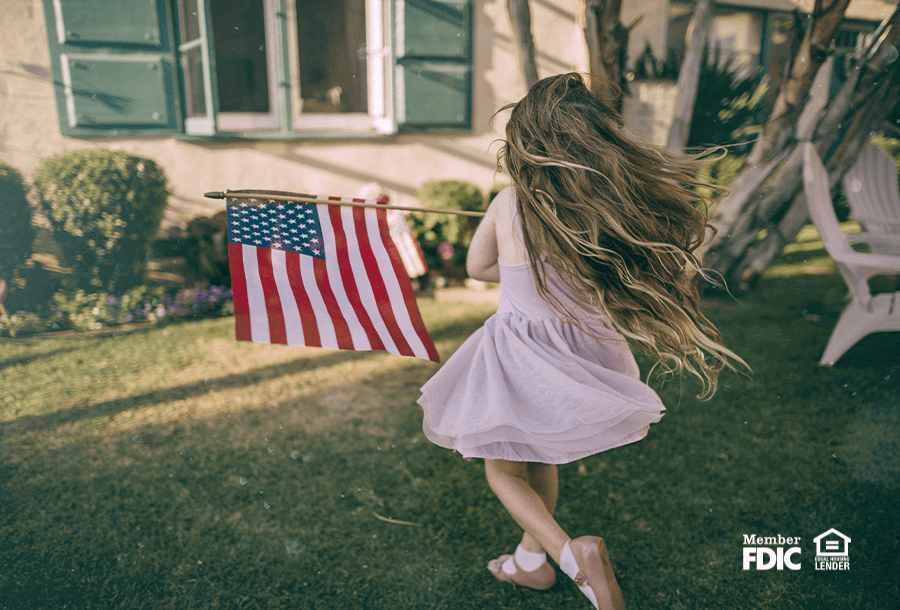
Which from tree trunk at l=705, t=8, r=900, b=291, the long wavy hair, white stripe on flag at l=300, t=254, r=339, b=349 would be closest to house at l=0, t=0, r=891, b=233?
tree trunk at l=705, t=8, r=900, b=291

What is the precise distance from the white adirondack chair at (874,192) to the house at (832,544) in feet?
10.3

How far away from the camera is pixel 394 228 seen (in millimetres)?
4078

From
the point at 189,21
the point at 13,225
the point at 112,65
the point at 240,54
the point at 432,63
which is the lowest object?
the point at 13,225

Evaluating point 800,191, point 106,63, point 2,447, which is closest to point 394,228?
point 2,447

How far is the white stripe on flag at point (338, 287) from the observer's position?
2.02m

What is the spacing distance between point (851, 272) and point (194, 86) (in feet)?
18.5

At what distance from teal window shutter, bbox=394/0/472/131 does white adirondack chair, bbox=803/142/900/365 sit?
10.7ft

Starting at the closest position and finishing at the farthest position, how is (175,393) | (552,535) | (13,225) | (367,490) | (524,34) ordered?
(552,535)
(367,490)
(175,393)
(524,34)
(13,225)

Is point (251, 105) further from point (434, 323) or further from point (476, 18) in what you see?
point (434, 323)

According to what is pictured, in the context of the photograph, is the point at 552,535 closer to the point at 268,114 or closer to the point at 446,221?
the point at 446,221

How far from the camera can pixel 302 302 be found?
2.03 meters

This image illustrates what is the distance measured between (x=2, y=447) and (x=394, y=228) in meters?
2.61

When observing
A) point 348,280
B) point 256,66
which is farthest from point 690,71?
point 256,66

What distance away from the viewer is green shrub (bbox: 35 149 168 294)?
4395 millimetres
